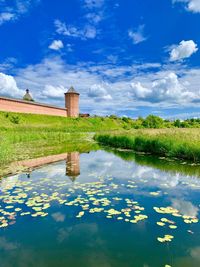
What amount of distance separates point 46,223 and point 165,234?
2203 mm

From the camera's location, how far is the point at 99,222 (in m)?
4.62

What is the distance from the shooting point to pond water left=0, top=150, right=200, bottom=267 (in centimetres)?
352

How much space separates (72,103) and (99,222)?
67249mm

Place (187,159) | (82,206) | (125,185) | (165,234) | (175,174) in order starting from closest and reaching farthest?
(165,234) < (82,206) < (125,185) < (175,174) < (187,159)

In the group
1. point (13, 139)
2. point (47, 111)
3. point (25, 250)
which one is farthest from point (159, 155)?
point (47, 111)

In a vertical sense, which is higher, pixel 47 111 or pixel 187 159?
pixel 47 111

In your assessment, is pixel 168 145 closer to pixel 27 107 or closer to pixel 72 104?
pixel 27 107

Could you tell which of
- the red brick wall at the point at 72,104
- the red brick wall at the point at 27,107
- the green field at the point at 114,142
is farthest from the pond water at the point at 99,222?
the red brick wall at the point at 72,104

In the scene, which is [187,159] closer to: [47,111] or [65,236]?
[65,236]

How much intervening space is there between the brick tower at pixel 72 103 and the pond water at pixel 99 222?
62.5 meters

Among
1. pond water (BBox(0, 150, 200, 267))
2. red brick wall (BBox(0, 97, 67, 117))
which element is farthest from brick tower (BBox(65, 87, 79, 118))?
pond water (BBox(0, 150, 200, 267))

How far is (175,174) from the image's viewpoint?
8.60m

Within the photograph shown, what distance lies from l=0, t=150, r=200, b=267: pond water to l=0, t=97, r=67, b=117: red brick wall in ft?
140

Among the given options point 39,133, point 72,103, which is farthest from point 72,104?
point 39,133
